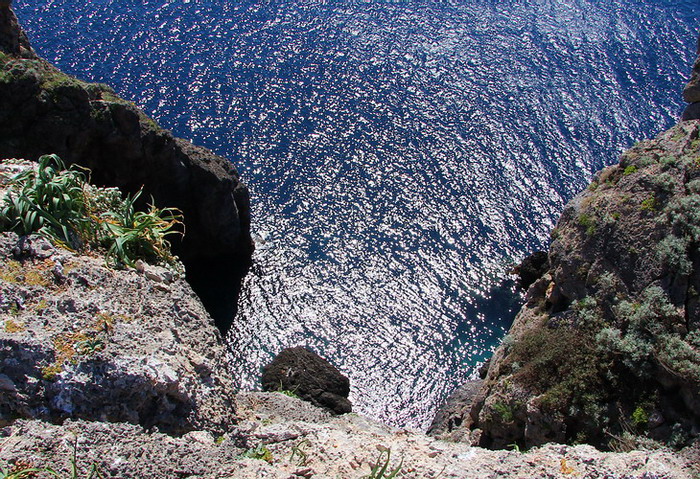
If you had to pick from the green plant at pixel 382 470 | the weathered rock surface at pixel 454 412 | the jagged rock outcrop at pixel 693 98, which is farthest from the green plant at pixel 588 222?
the green plant at pixel 382 470

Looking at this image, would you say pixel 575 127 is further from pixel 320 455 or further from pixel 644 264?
pixel 320 455

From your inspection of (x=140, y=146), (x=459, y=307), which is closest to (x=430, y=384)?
(x=459, y=307)

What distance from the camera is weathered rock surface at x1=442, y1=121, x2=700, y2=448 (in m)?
18.1

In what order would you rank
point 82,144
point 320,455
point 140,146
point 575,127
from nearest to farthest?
point 320,455, point 82,144, point 140,146, point 575,127

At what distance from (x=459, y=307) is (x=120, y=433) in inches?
1204

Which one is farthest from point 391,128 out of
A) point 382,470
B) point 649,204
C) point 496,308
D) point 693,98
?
point 382,470

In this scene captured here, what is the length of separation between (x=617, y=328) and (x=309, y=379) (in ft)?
51.1

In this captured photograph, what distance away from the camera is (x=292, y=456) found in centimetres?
1077

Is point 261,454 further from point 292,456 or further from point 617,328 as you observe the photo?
point 617,328

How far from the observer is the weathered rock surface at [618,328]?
18.1 metres

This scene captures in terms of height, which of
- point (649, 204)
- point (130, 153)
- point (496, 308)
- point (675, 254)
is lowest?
point (675, 254)

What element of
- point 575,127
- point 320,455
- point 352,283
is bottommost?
point 320,455

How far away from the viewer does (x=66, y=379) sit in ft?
34.1

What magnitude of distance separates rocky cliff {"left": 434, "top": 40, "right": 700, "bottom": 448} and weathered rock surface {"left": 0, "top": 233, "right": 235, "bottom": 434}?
37.0 ft
